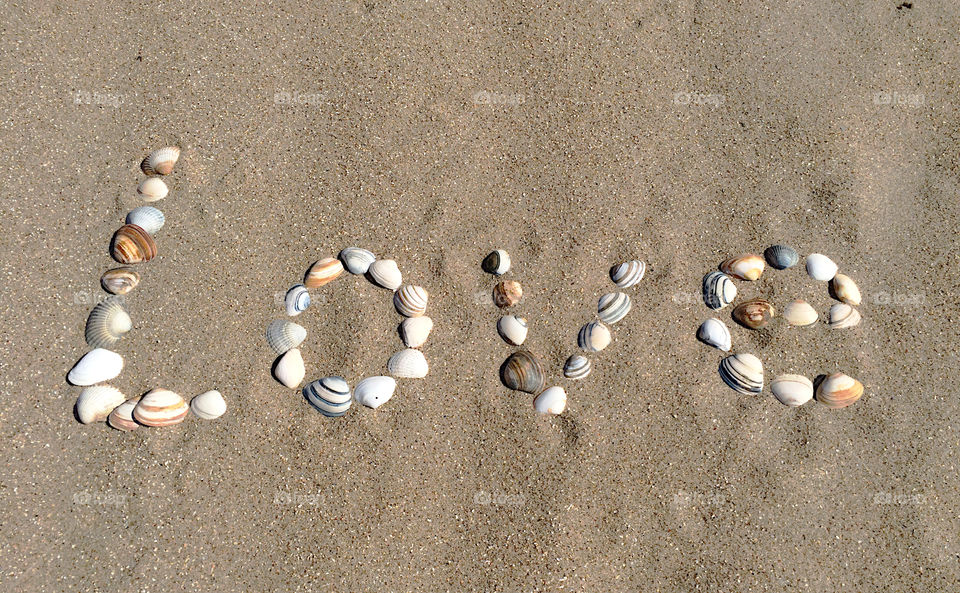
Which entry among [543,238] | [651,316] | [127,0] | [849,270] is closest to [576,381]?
[651,316]

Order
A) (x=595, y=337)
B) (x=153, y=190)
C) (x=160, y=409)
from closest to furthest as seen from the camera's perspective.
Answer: (x=160, y=409), (x=595, y=337), (x=153, y=190)

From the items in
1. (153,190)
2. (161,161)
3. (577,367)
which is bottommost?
(577,367)

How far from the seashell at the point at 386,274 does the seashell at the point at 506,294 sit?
537 millimetres

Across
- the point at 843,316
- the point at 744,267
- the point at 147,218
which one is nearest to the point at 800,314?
the point at 843,316

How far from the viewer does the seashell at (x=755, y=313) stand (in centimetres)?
295

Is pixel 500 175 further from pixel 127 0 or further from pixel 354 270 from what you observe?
pixel 127 0

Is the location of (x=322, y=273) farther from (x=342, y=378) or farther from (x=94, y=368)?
(x=94, y=368)

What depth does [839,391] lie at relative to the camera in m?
2.87

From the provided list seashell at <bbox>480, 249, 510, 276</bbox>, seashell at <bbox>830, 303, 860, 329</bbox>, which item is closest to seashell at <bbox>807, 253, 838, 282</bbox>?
seashell at <bbox>830, 303, 860, 329</bbox>

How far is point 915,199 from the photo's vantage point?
A: 3.13 metres

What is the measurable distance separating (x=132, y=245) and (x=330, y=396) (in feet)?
4.51

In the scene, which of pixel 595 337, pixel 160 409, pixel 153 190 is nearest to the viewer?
pixel 160 409

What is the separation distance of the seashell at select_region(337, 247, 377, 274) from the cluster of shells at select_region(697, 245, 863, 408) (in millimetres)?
1875

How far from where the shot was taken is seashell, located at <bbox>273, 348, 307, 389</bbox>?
2.87 m
